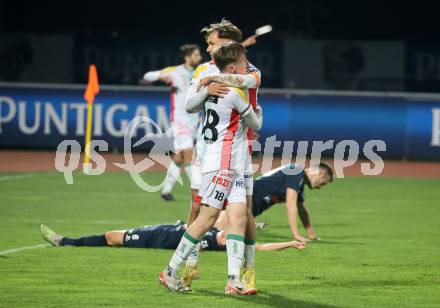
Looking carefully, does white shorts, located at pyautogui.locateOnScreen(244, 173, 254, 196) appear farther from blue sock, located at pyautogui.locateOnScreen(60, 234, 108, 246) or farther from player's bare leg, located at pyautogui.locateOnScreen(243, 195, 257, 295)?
blue sock, located at pyautogui.locateOnScreen(60, 234, 108, 246)

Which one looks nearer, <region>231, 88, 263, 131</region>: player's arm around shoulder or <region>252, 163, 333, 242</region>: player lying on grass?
<region>231, 88, 263, 131</region>: player's arm around shoulder

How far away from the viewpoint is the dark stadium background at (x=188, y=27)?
32.9 metres

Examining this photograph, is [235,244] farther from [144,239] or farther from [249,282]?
[144,239]

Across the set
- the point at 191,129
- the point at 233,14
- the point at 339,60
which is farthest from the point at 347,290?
the point at 233,14

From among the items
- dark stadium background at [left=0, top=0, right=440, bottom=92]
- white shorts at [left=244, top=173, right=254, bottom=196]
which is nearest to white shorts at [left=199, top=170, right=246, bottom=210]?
white shorts at [left=244, top=173, right=254, bottom=196]

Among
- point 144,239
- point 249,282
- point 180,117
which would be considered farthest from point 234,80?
point 180,117

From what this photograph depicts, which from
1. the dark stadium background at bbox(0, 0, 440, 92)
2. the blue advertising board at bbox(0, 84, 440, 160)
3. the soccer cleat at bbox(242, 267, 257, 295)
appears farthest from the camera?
the dark stadium background at bbox(0, 0, 440, 92)

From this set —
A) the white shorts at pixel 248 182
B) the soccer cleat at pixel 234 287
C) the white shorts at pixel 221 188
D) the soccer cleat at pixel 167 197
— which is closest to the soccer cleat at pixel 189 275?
the soccer cleat at pixel 234 287

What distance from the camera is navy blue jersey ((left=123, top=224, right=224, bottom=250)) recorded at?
472 inches

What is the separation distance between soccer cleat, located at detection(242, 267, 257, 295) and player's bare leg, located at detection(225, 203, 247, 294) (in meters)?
0.05

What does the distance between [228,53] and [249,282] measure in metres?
1.94

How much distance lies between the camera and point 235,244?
30.2 feet

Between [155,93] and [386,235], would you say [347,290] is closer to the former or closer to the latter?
[386,235]

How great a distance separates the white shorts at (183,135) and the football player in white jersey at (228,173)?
883 cm
